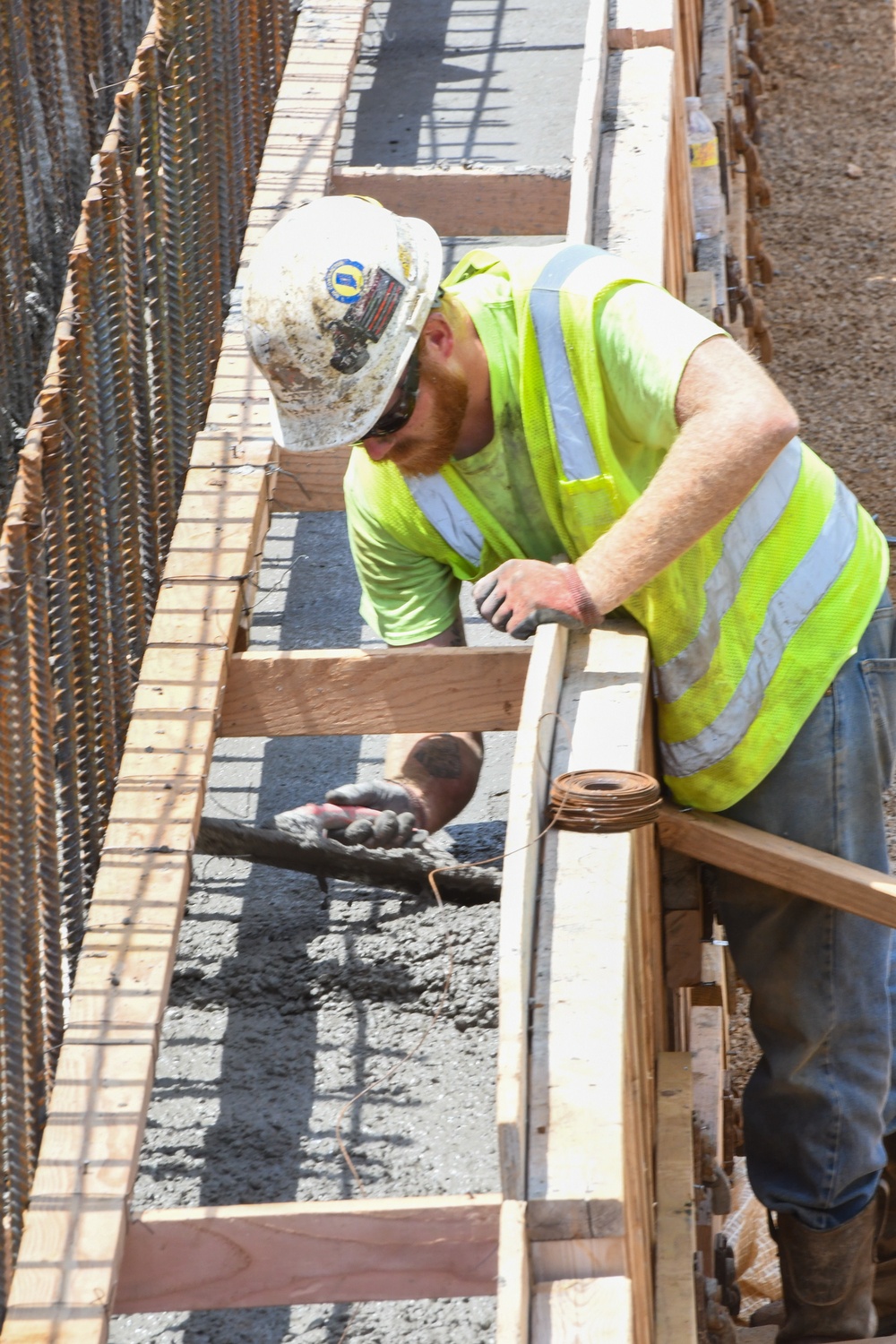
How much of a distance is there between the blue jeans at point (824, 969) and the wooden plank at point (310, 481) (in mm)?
1723

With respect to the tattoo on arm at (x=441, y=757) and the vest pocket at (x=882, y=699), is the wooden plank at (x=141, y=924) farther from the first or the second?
the vest pocket at (x=882, y=699)

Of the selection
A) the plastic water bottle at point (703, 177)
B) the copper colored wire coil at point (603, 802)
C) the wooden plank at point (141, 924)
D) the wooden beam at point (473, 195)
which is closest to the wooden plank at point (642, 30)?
the wooden beam at point (473, 195)

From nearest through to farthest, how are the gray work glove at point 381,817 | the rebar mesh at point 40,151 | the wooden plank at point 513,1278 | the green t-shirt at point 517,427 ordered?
1. the wooden plank at point 513,1278
2. the green t-shirt at point 517,427
3. the gray work glove at point 381,817
4. the rebar mesh at point 40,151

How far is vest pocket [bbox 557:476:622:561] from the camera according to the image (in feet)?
11.1

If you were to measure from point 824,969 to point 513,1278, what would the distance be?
182 centimetres

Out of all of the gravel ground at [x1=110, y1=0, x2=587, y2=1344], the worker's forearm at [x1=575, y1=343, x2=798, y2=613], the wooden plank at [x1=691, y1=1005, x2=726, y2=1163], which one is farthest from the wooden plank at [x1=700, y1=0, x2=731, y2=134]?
the worker's forearm at [x1=575, y1=343, x2=798, y2=613]

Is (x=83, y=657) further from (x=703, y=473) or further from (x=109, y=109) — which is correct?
(x=109, y=109)

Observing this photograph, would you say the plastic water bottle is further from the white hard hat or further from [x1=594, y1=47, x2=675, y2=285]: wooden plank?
the white hard hat

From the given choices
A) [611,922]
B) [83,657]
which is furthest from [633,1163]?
[83,657]

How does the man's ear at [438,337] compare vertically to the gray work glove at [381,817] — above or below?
above

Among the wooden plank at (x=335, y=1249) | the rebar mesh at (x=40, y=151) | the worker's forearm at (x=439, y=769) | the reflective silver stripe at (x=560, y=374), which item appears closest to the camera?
the wooden plank at (x=335, y=1249)

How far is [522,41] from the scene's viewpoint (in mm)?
7598

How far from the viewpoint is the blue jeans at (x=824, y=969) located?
12.3ft

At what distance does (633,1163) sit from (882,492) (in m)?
8.41
